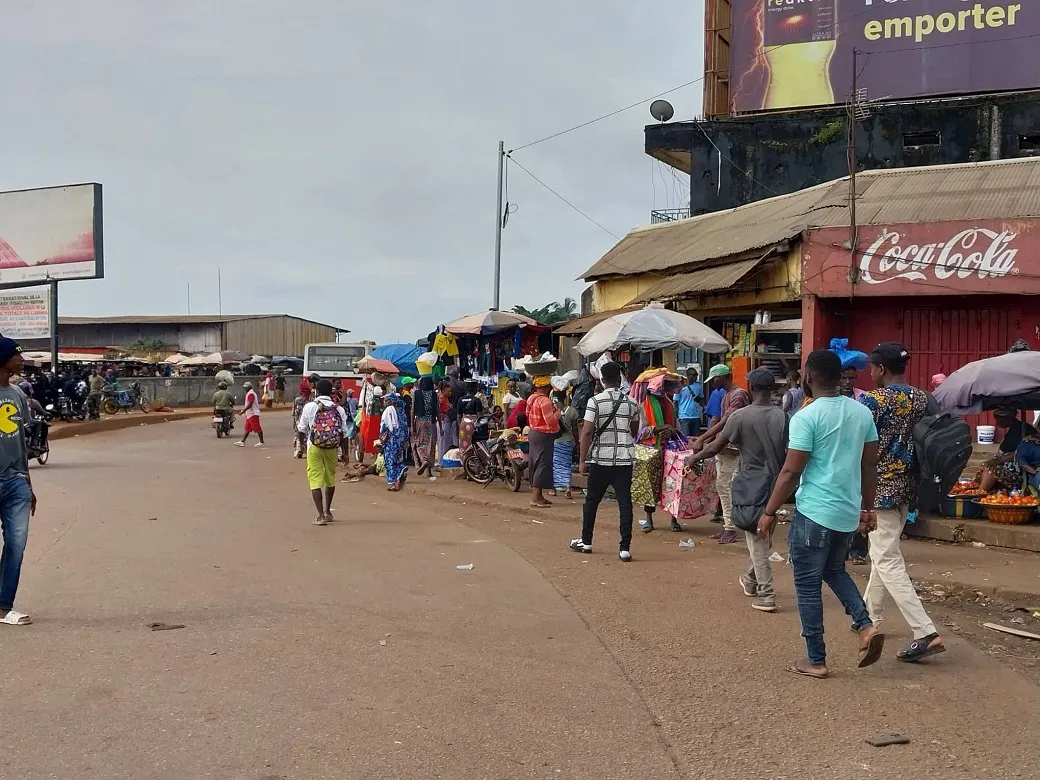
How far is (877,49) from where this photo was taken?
2783 cm

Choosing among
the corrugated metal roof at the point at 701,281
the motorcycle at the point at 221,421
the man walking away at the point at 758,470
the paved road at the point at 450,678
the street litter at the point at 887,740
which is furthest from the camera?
the motorcycle at the point at 221,421

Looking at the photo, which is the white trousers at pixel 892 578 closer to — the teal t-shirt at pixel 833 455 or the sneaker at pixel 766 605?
the teal t-shirt at pixel 833 455

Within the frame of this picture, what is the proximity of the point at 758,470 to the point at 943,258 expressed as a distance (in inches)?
432

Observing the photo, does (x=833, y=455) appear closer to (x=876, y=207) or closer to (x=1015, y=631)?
(x=1015, y=631)

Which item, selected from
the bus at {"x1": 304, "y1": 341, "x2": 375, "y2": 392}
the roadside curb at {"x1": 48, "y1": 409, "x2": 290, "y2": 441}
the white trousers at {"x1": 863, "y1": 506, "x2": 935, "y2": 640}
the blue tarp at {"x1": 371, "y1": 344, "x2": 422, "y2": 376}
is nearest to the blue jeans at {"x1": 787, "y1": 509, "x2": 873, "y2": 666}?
the white trousers at {"x1": 863, "y1": 506, "x2": 935, "y2": 640}

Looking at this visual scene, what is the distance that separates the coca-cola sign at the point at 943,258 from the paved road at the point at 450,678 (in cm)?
912

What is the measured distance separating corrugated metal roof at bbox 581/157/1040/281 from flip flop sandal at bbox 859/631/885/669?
498 inches

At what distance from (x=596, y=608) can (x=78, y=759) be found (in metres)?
3.89

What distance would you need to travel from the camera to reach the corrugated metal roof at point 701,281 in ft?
56.4

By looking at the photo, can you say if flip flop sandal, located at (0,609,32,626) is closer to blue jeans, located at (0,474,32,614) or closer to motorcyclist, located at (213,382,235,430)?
blue jeans, located at (0,474,32,614)

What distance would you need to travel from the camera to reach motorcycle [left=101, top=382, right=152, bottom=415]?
117 feet

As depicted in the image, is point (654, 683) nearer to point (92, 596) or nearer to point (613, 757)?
point (613, 757)

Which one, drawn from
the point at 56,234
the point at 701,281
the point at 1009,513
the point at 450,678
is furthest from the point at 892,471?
the point at 56,234

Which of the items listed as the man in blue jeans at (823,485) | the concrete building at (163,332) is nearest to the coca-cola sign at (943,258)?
the man in blue jeans at (823,485)
